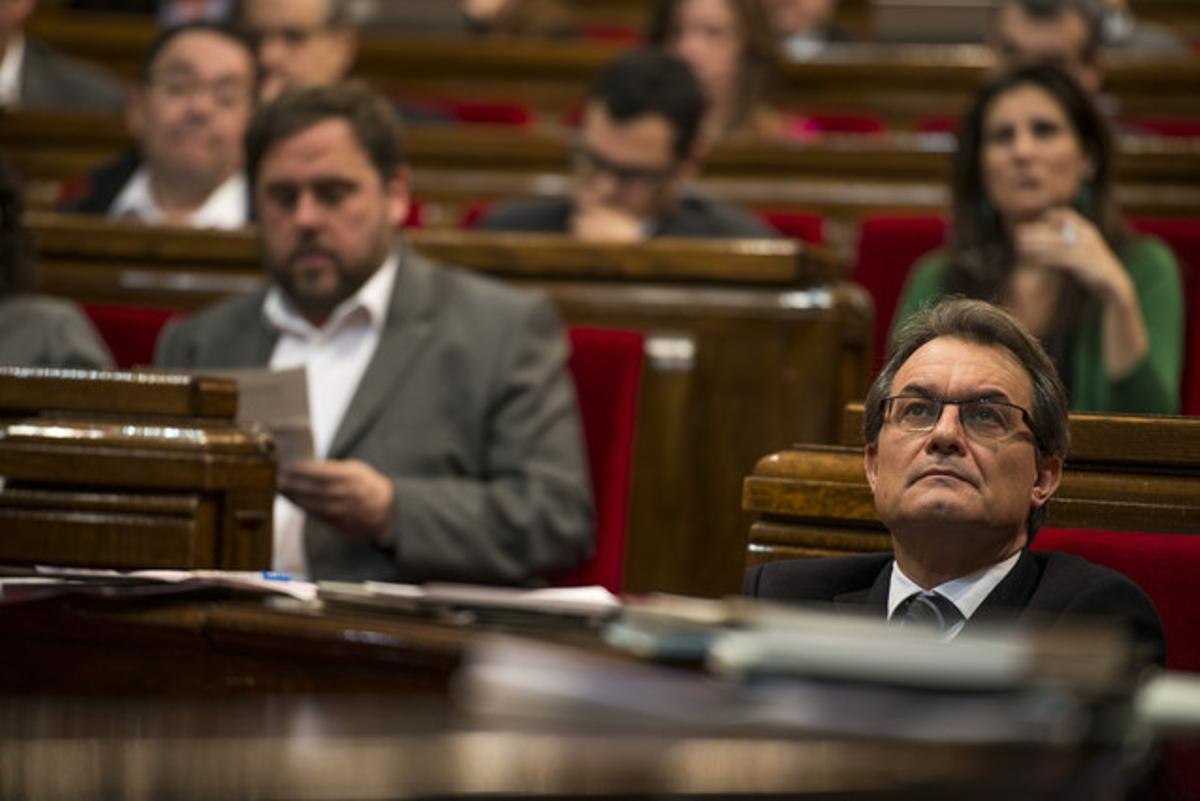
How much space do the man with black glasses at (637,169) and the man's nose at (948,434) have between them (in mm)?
1605

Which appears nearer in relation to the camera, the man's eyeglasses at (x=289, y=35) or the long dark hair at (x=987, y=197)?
the long dark hair at (x=987, y=197)

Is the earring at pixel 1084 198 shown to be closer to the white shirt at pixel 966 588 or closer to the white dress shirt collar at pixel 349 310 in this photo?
the white dress shirt collar at pixel 349 310

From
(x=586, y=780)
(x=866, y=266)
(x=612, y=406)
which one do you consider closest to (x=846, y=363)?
(x=612, y=406)

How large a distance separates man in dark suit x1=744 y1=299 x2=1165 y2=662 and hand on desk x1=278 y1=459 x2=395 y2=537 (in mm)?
717

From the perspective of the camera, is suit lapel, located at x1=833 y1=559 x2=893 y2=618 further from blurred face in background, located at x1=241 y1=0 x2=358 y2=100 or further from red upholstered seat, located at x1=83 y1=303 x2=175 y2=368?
blurred face in background, located at x1=241 y1=0 x2=358 y2=100

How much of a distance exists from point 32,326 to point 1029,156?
1.37 metres

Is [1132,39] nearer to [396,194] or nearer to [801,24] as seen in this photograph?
[801,24]

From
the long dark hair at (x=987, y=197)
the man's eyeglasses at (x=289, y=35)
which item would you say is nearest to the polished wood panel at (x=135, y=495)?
the long dark hair at (x=987, y=197)

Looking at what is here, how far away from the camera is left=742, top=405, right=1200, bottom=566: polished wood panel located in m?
1.65

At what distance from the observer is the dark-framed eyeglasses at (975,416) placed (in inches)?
62.4

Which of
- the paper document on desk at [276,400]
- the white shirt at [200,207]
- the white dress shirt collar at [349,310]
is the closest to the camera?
the paper document on desk at [276,400]

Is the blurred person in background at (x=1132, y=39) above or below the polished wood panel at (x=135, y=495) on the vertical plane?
above

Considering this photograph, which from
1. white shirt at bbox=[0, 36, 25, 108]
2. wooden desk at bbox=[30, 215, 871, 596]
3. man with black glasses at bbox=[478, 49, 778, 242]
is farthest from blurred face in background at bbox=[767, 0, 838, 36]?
wooden desk at bbox=[30, 215, 871, 596]

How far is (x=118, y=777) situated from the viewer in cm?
75
